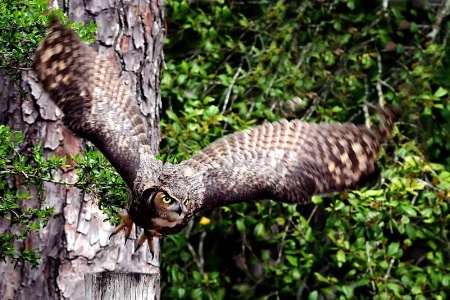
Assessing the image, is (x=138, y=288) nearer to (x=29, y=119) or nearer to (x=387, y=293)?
(x=29, y=119)

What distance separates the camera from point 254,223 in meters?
5.71

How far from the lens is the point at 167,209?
3416 mm

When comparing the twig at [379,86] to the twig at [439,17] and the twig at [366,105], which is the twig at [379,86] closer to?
the twig at [366,105]

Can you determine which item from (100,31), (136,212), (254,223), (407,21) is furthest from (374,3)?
(136,212)

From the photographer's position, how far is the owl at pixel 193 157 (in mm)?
3531

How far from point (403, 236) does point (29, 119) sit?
8.55 feet

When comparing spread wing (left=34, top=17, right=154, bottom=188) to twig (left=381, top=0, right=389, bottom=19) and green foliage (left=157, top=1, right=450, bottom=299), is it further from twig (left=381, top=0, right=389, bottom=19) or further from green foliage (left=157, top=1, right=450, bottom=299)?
twig (left=381, top=0, right=389, bottom=19)

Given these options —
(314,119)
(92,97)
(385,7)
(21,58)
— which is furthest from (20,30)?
(385,7)

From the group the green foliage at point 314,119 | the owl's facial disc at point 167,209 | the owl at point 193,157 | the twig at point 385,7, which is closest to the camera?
the owl's facial disc at point 167,209

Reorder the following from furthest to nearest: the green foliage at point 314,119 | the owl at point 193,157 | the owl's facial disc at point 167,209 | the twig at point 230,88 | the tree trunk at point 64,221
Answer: the twig at point 230,88, the green foliage at point 314,119, the tree trunk at point 64,221, the owl at point 193,157, the owl's facial disc at point 167,209

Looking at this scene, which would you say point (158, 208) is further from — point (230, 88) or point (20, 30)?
point (230, 88)

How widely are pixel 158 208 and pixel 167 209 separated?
0.12 feet

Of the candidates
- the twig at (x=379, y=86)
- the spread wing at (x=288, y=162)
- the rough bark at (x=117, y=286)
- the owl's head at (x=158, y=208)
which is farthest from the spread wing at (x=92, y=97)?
the twig at (x=379, y=86)

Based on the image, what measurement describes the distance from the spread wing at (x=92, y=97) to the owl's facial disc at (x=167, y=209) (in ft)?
0.52
